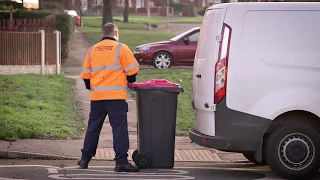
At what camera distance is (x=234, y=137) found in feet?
29.2

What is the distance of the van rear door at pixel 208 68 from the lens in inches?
353

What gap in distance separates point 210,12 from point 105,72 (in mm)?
1389

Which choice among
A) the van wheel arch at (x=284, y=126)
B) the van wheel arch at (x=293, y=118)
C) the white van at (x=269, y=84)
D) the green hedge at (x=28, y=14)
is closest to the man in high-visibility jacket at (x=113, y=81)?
the white van at (x=269, y=84)

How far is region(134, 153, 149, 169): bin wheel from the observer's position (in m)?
9.50

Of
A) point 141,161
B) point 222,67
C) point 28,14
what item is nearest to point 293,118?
point 222,67

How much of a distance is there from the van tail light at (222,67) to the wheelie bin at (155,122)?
742mm

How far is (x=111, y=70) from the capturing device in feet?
30.3

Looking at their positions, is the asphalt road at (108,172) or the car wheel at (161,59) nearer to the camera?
the asphalt road at (108,172)

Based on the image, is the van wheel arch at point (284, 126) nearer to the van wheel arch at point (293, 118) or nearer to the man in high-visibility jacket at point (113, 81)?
the van wheel arch at point (293, 118)

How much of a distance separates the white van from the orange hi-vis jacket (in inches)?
37.4

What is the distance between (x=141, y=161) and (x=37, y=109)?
16.1 ft

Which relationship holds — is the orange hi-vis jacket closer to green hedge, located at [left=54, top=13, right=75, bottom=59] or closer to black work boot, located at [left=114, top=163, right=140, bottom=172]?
black work boot, located at [left=114, top=163, right=140, bottom=172]

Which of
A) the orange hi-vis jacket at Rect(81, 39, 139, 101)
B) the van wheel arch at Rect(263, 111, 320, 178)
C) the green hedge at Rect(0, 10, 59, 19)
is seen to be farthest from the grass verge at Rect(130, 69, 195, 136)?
the green hedge at Rect(0, 10, 59, 19)

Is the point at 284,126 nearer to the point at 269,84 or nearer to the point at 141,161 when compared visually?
the point at 269,84
